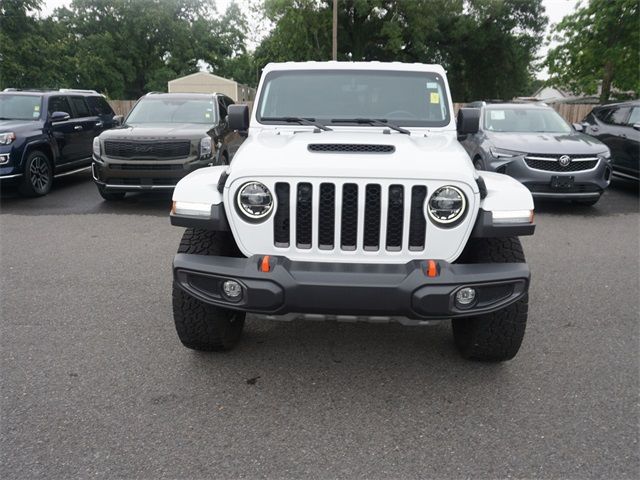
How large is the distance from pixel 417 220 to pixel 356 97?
1.72 meters

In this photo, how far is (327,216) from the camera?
2.86 m

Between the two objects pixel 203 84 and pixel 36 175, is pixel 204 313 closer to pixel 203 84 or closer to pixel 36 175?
pixel 36 175

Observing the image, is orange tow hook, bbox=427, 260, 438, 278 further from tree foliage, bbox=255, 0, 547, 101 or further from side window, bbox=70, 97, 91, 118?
tree foliage, bbox=255, 0, 547, 101

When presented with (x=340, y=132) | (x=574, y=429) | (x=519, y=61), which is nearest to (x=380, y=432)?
(x=574, y=429)

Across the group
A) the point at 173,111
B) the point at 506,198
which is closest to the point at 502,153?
the point at 173,111

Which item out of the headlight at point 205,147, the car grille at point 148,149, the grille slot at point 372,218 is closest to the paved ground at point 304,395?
the grille slot at point 372,218

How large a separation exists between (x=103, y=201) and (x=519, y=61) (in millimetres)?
35047

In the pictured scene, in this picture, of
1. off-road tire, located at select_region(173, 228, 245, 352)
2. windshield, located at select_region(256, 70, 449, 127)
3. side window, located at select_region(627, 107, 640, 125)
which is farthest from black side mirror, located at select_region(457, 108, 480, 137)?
side window, located at select_region(627, 107, 640, 125)

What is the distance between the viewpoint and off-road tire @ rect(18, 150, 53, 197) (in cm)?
Answer: 891

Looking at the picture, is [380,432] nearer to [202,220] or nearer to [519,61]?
[202,220]

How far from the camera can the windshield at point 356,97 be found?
4145 mm

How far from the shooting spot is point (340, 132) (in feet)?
12.3

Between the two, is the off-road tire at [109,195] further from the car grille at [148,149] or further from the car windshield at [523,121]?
the car windshield at [523,121]

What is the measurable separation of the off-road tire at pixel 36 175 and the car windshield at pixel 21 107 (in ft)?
2.61
